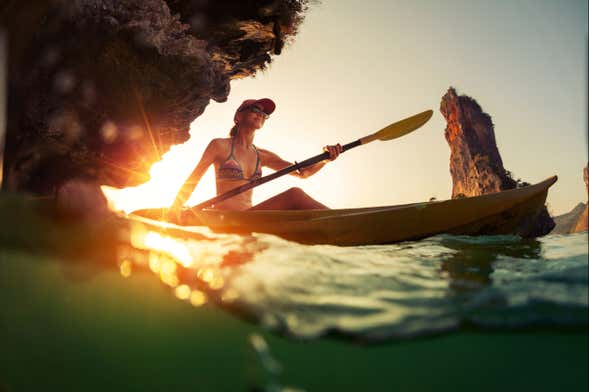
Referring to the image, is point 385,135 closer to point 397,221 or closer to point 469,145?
point 397,221

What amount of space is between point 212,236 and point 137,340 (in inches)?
39.9

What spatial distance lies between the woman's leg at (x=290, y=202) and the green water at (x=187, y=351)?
2080 millimetres

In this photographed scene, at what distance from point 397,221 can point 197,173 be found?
2682 millimetres

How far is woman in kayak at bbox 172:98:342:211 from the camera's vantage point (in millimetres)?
4512

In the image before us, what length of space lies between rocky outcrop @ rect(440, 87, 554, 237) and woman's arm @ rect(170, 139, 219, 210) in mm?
34759

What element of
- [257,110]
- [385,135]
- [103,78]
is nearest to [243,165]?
[257,110]

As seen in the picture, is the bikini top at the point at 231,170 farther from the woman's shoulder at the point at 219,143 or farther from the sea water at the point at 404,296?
the sea water at the point at 404,296

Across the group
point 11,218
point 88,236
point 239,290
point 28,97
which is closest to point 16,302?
point 11,218

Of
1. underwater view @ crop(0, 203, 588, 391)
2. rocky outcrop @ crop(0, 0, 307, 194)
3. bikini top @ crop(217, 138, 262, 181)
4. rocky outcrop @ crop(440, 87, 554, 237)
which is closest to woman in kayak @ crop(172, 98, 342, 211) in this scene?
bikini top @ crop(217, 138, 262, 181)

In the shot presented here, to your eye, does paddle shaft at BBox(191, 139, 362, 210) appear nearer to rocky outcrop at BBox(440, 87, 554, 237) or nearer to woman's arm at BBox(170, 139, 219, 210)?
woman's arm at BBox(170, 139, 219, 210)

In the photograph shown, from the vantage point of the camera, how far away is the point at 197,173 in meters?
4.62

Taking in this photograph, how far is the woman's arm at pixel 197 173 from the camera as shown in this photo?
14.3ft

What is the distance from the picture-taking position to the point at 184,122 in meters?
11.2

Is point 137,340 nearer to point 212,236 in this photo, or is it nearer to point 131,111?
point 212,236
